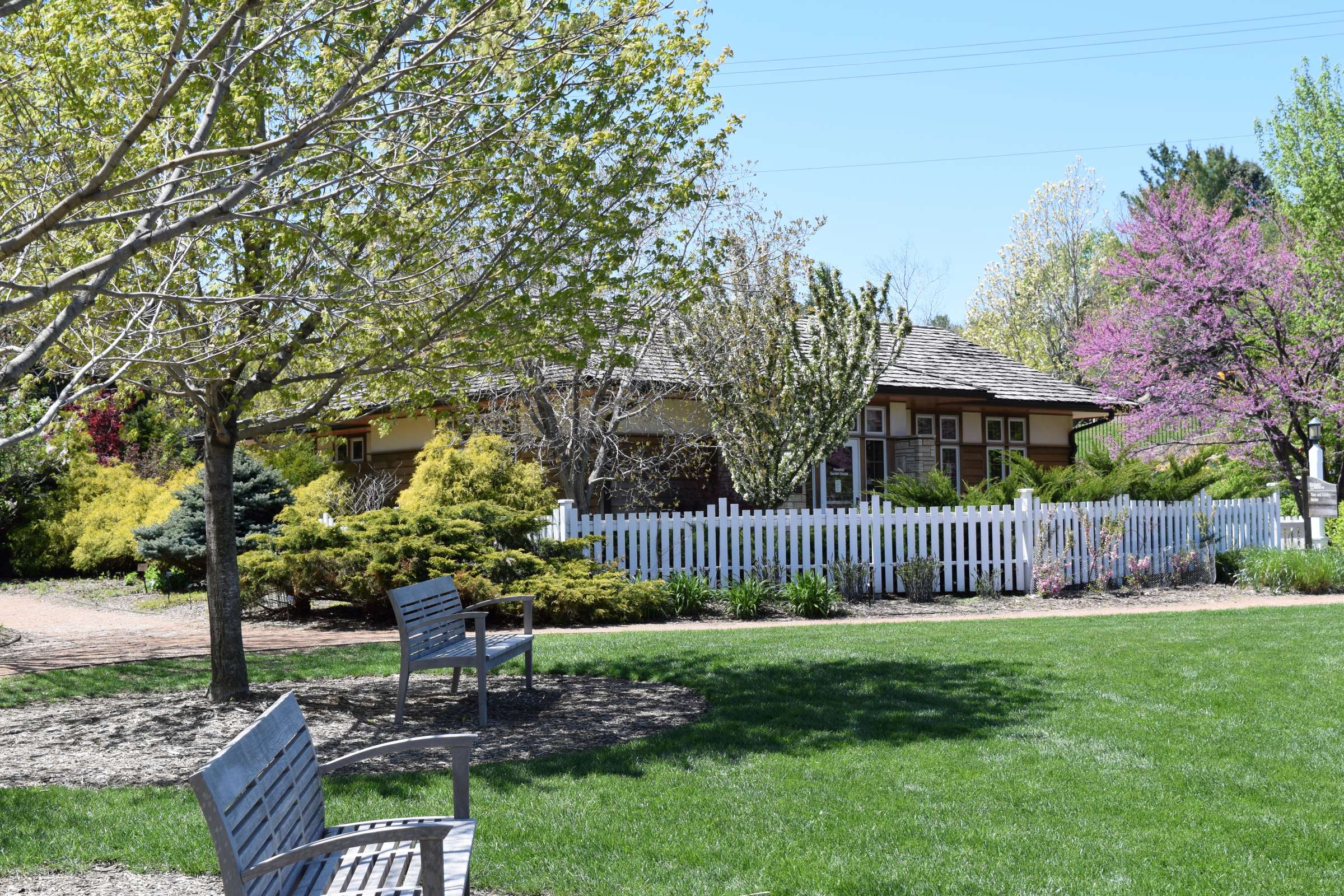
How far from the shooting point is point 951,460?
84.4 ft

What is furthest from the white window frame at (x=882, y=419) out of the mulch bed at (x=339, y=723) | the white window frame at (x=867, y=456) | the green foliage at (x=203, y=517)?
the mulch bed at (x=339, y=723)

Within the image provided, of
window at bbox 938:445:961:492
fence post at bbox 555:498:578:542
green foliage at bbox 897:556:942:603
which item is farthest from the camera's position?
window at bbox 938:445:961:492

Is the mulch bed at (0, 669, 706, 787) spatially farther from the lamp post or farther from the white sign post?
the lamp post

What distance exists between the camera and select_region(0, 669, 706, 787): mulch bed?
22.2 ft

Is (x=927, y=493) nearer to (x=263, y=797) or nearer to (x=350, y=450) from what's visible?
(x=350, y=450)

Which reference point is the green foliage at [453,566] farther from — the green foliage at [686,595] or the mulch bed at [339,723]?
the mulch bed at [339,723]

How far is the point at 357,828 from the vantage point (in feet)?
13.3

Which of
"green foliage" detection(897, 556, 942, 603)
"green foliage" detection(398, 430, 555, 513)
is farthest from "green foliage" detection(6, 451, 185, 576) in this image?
"green foliage" detection(897, 556, 942, 603)

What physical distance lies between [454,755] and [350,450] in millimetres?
22358

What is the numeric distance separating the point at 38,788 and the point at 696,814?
3.53m

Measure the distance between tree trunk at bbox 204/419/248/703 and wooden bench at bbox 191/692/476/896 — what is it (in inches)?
184

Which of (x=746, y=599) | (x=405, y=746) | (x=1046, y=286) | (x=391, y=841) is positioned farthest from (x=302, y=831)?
(x=1046, y=286)

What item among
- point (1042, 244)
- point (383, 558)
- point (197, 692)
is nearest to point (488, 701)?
point (197, 692)

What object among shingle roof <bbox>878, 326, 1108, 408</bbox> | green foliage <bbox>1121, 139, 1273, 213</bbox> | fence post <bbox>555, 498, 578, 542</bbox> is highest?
green foliage <bbox>1121, 139, 1273, 213</bbox>
